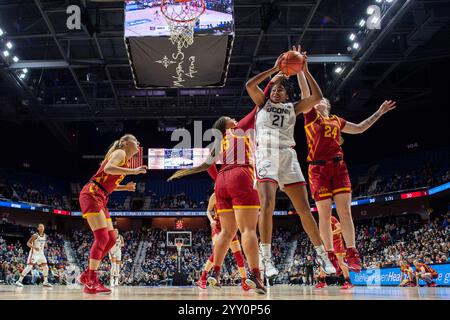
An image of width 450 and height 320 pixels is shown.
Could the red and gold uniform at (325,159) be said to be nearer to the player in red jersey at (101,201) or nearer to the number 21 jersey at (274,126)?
the number 21 jersey at (274,126)

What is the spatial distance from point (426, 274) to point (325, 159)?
10230 mm

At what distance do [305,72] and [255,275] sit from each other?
86.2 inches

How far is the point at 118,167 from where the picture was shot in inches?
209

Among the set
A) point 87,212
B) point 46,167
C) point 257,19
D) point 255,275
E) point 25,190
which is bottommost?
point 255,275

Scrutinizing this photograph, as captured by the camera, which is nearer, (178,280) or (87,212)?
(87,212)

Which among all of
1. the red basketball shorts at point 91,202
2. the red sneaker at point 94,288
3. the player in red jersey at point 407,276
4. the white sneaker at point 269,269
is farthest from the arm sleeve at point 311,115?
the player in red jersey at point 407,276

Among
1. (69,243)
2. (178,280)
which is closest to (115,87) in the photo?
(178,280)

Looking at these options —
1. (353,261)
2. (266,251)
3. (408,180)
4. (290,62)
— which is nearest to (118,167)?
(266,251)

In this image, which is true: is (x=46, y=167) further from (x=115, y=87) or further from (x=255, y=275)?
(x=255, y=275)

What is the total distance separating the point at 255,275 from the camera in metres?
4.37

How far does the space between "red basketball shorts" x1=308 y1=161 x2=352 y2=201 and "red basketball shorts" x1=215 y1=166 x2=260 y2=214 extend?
0.94 meters

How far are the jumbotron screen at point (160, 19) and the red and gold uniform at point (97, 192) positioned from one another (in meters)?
5.44

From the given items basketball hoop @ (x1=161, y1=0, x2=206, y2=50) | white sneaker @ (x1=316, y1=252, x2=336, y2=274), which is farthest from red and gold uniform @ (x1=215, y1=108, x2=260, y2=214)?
basketball hoop @ (x1=161, y1=0, x2=206, y2=50)
